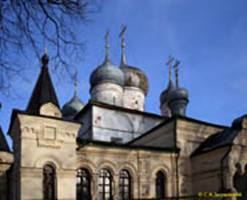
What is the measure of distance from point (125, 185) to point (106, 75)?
12.9 metres

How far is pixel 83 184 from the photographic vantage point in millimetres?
15359

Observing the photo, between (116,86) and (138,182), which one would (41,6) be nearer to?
(138,182)

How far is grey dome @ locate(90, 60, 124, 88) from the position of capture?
27922mm

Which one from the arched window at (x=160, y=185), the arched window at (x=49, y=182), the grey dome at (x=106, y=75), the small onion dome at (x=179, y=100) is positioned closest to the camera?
the arched window at (x=49, y=182)

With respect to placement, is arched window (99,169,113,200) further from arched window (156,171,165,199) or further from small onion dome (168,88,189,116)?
small onion dome (168,88,189,116)

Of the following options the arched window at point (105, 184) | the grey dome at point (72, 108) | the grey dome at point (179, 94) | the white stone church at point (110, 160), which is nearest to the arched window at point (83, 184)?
the white stone church at point (110, 160)

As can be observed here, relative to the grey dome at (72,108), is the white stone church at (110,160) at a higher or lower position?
lower

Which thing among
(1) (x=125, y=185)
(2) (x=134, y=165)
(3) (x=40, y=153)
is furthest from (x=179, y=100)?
(3) (x=40, y=153)

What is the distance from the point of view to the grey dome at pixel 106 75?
2792cm

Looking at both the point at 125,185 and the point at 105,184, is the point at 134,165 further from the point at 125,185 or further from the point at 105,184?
the point at 105,184

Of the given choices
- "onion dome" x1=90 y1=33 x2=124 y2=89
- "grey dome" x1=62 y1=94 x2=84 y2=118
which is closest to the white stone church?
"onion dome" x1=90 y1=33 x2=124 y2=89

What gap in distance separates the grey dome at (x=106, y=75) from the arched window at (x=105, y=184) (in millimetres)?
12709

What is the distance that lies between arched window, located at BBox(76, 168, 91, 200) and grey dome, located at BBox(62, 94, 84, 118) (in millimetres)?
15105

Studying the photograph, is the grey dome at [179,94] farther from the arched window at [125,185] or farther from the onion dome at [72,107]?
the arched window at [125,185]
